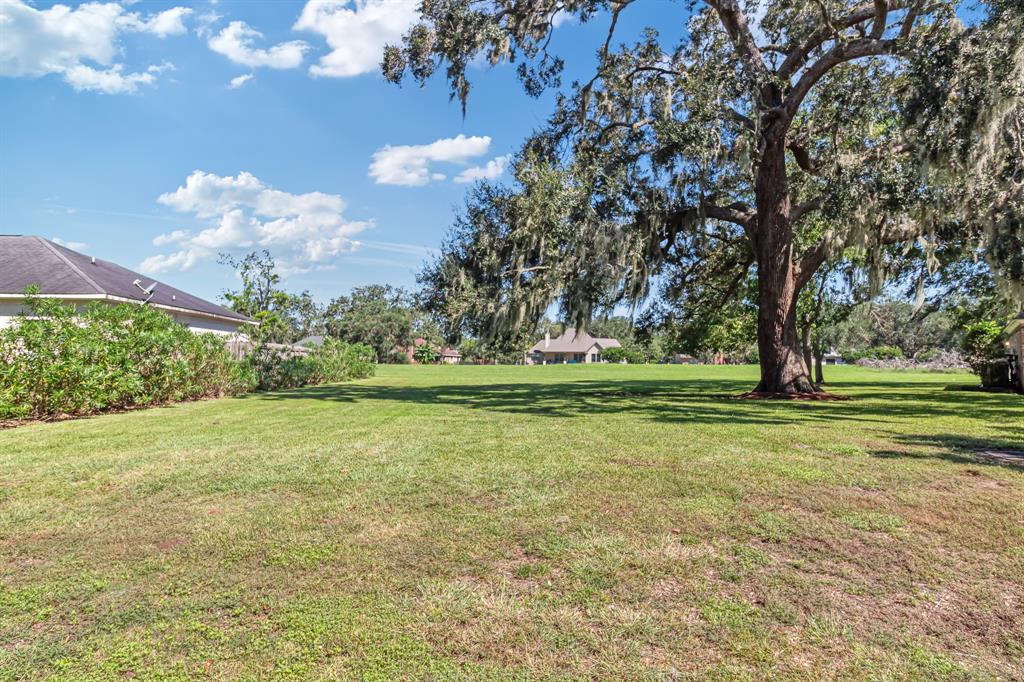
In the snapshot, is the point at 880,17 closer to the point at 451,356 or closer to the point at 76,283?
the point at 76,283

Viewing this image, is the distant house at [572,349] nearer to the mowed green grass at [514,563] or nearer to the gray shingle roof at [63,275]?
the gray shingle roof at [63,275]

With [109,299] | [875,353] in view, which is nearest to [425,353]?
[875,353]

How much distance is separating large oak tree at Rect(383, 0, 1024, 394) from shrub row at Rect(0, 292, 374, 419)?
6268 mm

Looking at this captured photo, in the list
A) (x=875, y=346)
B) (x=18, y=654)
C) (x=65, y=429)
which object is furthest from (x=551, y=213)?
(x=875, y=346)

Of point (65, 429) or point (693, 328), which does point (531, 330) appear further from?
point (65, 429)

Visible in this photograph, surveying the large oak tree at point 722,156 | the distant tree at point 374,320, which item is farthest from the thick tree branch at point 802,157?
the distant tree at point 374,320

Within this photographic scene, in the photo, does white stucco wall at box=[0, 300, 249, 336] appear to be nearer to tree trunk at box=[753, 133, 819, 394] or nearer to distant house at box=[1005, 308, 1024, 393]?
tree trunk at box=[753, 133, 819, 394]

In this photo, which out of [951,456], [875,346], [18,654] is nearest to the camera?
[18,654]

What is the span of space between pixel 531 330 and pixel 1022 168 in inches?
400

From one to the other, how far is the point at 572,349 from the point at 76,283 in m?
70.7

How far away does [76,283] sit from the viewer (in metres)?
16.0

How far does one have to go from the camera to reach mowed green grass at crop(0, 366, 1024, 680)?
2.22m

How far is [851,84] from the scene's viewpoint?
1377 cm

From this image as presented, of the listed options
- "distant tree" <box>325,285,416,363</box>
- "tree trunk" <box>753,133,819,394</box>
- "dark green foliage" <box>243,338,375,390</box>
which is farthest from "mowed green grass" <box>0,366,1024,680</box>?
"distant tree" <box>325,285,416,363</box>
